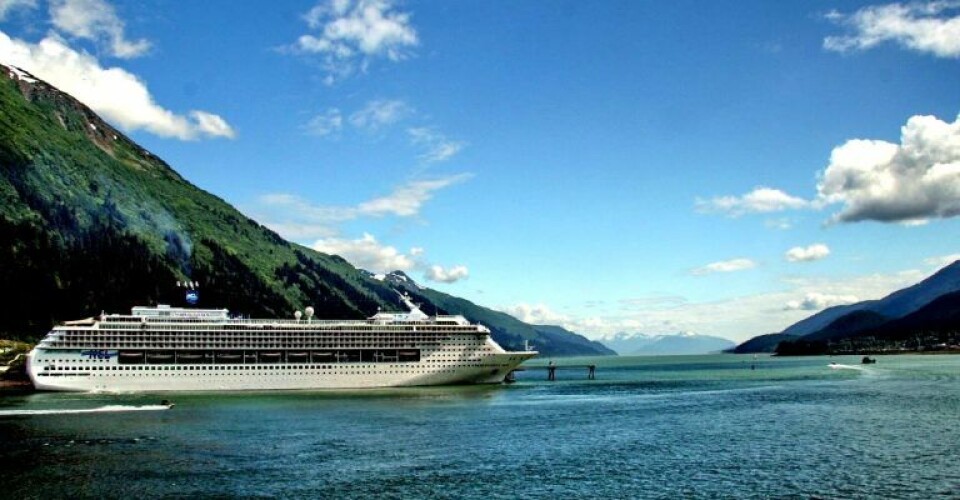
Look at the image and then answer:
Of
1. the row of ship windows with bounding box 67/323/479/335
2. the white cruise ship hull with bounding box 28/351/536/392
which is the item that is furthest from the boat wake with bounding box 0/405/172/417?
the row of ship windows with bounding box 67/323/479/335

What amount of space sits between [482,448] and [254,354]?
6343cm

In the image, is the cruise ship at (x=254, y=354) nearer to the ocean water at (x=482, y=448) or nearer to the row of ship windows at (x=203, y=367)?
the row of ship windows at (x=203, y=367)

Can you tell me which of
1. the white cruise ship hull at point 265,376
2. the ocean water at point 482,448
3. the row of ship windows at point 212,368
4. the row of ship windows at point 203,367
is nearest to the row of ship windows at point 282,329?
the row of ship windows at point 203,367

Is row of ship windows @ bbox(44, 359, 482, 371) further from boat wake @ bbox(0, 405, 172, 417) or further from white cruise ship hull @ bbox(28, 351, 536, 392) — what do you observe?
boat wake @ bbox(0, 405, 172, 417)

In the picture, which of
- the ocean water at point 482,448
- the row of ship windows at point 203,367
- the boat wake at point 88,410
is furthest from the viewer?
the row of ship windows at point 203,367

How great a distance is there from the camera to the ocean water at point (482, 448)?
40094mm

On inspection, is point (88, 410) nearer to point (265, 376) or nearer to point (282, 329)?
point (265, 376)

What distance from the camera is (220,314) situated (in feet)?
366

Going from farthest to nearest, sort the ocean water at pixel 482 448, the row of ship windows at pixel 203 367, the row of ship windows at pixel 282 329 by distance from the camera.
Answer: the row of ship windows at pixel 282 329
the row of ship windows at pixel 203 367
the ocean water at pixel 482 448

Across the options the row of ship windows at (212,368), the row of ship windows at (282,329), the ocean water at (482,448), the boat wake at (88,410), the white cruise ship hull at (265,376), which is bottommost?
the ocean water at (482,448)

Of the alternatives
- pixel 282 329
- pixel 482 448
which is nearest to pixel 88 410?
pixel 282 329

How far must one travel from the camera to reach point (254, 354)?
10725 cm

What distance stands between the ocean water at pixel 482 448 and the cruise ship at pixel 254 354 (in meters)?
12.9

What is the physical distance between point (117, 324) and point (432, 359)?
4554 centimetres
